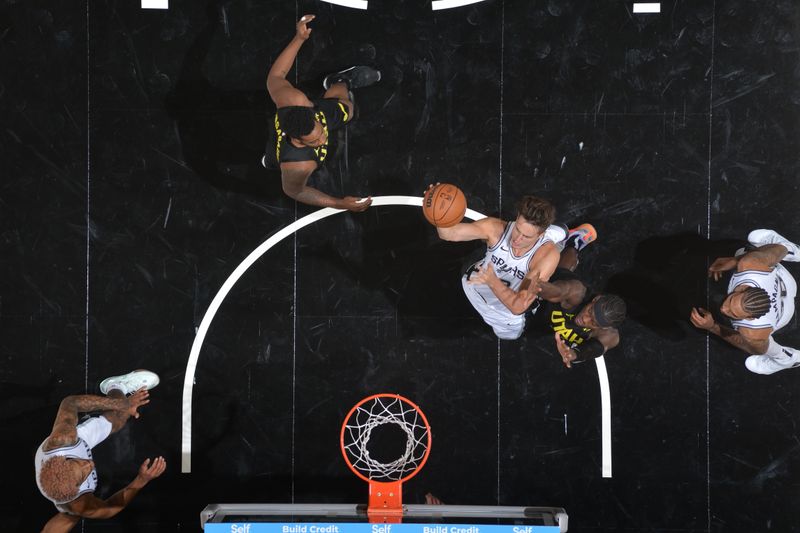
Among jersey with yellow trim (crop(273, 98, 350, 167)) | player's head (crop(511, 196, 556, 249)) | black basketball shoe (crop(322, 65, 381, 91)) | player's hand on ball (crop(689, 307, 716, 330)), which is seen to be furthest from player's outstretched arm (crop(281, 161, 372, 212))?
player's hand on ball (crop(689, 307, 716, 330))

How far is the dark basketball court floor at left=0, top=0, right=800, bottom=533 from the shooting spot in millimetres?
6531

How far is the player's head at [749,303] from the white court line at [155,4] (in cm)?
600

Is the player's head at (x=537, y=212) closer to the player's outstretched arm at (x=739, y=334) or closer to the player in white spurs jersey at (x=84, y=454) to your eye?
the player's outstretched arm at (x=739, y=334)

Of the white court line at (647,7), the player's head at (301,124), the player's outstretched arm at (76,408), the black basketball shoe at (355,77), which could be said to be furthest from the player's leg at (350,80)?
the player's outstretched arm at (76,408)

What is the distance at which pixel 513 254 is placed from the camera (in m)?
5.61

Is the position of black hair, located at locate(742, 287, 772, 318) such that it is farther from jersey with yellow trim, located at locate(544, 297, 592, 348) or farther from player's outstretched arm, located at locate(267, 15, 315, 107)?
player's outstretched arm, located at locate(267, 15, 315, 107)

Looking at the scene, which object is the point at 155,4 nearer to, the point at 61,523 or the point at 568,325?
the point at 61,523

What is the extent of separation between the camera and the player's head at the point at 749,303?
17.6ft

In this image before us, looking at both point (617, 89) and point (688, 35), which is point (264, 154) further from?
point (688, 35)

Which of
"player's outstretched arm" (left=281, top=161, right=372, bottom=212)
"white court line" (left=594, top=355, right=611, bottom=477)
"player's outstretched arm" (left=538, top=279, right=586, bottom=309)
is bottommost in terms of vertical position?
"white court line" (left=594, top=355, right=611, bottom=477)

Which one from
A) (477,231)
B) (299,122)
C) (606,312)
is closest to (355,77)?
(299,122)

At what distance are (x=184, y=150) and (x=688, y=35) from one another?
5180mm

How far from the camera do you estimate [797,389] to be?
21.5 ft

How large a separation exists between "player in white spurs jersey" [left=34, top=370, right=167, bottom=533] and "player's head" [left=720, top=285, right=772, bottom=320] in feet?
16.9
